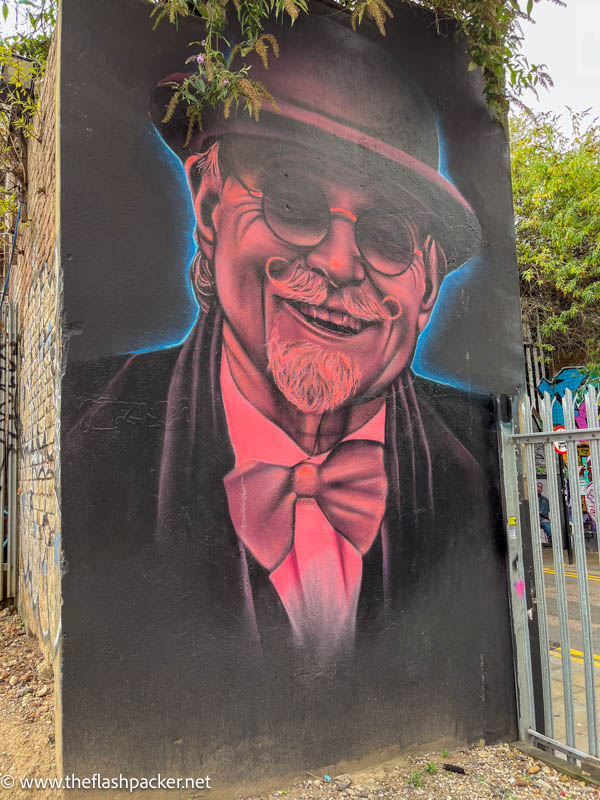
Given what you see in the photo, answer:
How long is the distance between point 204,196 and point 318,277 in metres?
0.82

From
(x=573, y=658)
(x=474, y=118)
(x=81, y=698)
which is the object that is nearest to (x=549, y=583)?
(x=573, y=658)

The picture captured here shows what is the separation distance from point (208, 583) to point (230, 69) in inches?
117

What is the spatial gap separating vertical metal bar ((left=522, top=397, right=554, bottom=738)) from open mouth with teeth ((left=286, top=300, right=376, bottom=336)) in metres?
1.35

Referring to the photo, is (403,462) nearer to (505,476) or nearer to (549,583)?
(505,476)

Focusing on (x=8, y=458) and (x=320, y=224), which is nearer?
(x=320, y=224)

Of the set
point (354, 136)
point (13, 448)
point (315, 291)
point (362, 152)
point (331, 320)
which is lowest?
point (13, 448)

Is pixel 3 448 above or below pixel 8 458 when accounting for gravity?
above

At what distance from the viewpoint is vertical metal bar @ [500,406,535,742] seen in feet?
12.3

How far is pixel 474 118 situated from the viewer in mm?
4277

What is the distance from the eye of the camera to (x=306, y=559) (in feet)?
11.0

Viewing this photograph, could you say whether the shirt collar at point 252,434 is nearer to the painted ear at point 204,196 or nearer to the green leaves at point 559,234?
the painted ear at point 204,196

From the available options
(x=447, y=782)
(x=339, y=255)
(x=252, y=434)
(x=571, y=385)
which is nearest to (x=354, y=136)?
(x=339, y=255)

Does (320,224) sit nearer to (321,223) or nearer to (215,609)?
(321,223)

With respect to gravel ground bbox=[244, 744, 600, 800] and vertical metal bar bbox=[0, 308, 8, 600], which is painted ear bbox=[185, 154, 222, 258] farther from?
vertical metal bar bbox=[0, 308, 8, 600]
